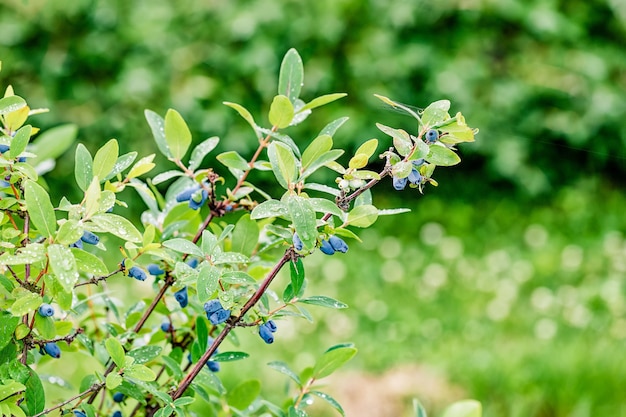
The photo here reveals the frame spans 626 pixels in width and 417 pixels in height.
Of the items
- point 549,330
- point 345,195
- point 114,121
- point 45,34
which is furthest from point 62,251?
point 45,34

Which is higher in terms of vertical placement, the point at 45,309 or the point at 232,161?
the point at 232,161

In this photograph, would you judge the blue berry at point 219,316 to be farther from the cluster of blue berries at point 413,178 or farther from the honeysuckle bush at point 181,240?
the cluster of blue berries at point 413,178

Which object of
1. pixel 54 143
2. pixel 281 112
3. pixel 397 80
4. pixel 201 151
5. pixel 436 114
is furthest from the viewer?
pixel 397 80

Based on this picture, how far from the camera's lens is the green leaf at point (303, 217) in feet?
2.57

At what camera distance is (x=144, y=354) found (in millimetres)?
935

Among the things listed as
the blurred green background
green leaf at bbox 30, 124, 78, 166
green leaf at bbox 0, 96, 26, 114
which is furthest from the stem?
the blurred green background

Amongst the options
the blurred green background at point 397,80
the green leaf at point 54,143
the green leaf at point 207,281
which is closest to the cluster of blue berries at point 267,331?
the green leaf at point 207,281

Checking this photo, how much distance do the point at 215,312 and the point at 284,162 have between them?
178 mm

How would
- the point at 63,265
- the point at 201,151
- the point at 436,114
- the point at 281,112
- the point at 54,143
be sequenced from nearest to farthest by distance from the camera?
1. the point at 63,265
2. the point at 436,114
3. the point at 281,112
4. the point at 201,151
5. the point at 54,143

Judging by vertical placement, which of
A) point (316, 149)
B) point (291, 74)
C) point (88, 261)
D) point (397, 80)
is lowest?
point (88, 261)

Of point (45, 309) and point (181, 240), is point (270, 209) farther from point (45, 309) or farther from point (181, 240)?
point (45, 309)

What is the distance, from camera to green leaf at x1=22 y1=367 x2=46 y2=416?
90 cm

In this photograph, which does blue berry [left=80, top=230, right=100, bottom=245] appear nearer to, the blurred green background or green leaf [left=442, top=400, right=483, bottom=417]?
green leaf [left=442, top=400, right=483, bottom=417]

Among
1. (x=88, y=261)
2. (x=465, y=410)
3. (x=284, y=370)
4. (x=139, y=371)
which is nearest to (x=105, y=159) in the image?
(x=88, y=261)
